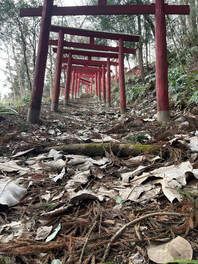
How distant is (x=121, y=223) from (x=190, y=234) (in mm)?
333

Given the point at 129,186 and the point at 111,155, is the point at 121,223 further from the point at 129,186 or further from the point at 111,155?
the point at 111,155

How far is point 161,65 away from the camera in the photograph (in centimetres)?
501

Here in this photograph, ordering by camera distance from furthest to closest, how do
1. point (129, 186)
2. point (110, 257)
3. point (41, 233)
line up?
1. point (129, 186)
2. point (41, 233)
3. point (110, 257)

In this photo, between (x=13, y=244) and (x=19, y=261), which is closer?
(x=19, y=261)

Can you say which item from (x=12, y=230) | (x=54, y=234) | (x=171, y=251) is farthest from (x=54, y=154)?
(x=171, y=251)

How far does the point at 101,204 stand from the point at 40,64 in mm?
3914

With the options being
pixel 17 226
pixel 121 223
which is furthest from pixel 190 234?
pixel 17 226

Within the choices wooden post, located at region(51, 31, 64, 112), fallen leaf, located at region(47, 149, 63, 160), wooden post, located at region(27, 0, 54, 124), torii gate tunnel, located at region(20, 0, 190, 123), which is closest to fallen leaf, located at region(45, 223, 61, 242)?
fallen leaf, located at region(47, 149, 63, 160)

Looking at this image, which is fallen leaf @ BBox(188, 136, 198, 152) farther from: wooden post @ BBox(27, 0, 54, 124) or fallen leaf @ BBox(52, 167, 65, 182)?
wooden post @ BBox(27, 0, 54, 124)

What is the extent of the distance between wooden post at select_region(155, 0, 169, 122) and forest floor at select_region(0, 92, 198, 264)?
189 cm

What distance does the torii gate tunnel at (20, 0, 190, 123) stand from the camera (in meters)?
5.00

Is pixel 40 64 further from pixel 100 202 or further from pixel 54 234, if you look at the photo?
pixel 54 234

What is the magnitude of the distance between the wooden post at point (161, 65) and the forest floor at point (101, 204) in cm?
189

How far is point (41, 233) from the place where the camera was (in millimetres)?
1543
